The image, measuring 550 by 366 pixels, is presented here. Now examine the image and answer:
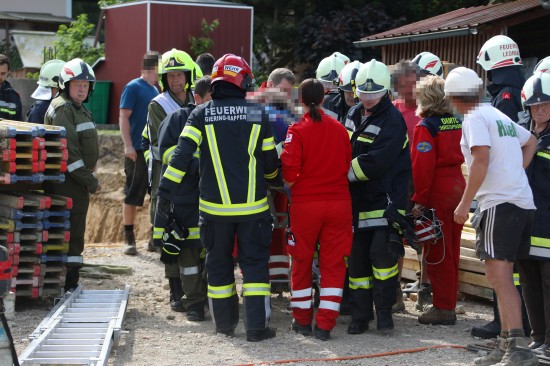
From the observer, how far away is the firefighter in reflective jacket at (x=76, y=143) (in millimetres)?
9086

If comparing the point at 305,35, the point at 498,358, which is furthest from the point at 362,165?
the point at 305,35

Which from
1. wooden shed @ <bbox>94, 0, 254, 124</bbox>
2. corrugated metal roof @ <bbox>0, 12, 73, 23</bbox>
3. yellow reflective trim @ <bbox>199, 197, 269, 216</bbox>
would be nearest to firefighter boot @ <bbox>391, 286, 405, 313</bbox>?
yellow reflective trim @ <bbox>199, 197, 269, 216</bbox>

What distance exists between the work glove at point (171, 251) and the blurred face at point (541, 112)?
3.32 m

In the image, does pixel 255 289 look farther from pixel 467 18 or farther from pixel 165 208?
pixel 467 18

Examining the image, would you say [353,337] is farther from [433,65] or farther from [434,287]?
[433,65]

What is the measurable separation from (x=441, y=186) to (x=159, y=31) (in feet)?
51.6

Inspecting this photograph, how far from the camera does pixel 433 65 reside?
934 cm

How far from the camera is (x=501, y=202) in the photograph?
664 centimetres

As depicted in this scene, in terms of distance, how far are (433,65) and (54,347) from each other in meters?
4.71

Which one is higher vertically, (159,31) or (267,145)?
(159,31)

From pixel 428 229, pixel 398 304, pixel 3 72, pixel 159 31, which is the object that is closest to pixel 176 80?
pixel 3 72

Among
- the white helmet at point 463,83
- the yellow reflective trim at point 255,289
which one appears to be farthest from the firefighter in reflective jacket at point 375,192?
the white helmet at point 463,83

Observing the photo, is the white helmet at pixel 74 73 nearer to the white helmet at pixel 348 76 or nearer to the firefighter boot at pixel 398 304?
the white helmet at pixel 348 76

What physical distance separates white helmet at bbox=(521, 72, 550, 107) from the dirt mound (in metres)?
10.9
